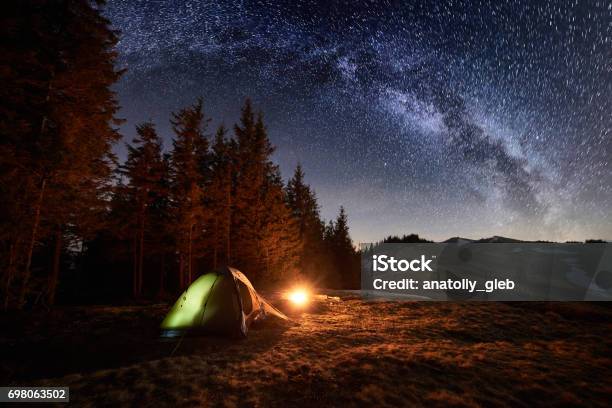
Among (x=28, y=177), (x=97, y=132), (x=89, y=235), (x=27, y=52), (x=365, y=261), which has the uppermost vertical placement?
(x=27, y=52)

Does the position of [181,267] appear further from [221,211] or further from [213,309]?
[213,309]

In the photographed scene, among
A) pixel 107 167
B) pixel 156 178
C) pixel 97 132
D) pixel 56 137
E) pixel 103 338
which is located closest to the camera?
pixel 103 338

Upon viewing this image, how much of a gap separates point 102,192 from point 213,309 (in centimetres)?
917

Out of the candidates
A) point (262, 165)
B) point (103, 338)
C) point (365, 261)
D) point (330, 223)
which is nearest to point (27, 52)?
point (103, 338)

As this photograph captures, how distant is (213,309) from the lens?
8750 millimetres

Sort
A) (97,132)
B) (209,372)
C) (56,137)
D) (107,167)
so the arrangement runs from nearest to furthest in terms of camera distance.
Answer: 1. (209,372)
2. (56,137)
3. (97,132)
4. (107,167)

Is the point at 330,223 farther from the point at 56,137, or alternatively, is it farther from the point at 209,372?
the point at 209,372

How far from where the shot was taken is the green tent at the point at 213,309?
8.52m

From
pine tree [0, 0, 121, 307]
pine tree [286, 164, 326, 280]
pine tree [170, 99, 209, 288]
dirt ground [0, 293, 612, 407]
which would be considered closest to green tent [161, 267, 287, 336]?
dirt ground [0, 293, 612, 407]

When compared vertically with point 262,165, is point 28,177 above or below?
below

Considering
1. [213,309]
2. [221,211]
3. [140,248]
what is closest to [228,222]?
[221,211]

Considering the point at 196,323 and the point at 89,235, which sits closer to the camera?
the point at 196,323

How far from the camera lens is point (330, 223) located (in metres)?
55.6

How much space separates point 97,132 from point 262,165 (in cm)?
1562
